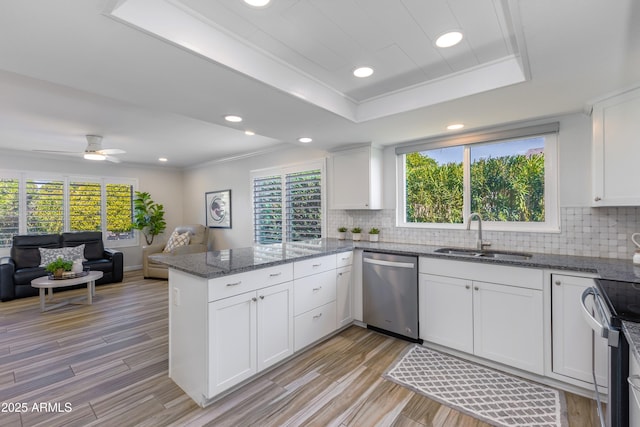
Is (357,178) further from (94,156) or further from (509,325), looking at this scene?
(94,156)

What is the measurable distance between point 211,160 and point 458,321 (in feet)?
17.6

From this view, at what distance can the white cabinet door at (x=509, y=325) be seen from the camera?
2.24m

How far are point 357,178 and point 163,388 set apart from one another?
283 centimetres

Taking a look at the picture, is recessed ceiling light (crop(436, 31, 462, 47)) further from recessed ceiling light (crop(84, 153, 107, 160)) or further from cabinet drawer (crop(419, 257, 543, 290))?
recessed ceiling light (crop(84, 153, 107, 160))

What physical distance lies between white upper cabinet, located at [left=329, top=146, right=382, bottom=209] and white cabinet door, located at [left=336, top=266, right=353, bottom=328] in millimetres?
923

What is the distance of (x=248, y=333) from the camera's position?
220 cm

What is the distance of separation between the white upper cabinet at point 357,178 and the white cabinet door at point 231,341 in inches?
77.2

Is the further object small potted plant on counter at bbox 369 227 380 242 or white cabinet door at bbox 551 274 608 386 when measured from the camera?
small potted plant on counter at bbox 369 227 380 242

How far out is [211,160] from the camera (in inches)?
243

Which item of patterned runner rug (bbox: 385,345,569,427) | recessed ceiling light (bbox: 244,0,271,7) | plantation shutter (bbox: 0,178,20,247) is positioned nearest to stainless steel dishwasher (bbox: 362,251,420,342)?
patterned runner rug (bbox: 385,345,569,427)

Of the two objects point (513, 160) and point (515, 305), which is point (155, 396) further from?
point (513, 160)

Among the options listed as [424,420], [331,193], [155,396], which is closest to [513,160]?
[331,193]

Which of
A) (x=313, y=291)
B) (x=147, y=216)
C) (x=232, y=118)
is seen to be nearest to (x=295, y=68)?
(x=232, y=118)

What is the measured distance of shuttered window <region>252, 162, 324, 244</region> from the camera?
4480 mm
